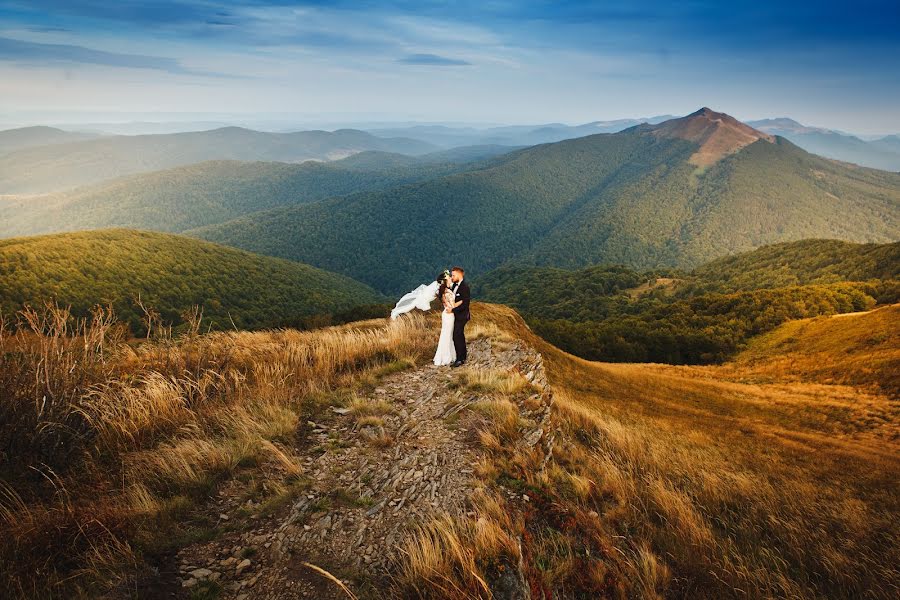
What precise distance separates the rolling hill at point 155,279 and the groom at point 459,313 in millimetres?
53570

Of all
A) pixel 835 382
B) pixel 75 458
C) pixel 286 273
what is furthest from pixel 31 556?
pixel 286 273

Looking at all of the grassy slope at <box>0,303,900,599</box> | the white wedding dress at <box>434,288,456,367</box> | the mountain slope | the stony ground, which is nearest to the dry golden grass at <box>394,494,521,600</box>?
the grassy slope at <box>0,303,900,599</box>

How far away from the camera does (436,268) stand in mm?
196625

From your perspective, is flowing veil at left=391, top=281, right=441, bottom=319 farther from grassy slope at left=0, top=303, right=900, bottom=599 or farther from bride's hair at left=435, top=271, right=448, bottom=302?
grassy slope at left=0, top=303, right=900, bottom=599

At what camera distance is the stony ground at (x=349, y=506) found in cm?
339

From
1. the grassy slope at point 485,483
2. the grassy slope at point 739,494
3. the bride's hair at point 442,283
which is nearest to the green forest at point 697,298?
the grassy slope at point 739,494

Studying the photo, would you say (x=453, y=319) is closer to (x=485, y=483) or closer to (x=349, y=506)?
(x=485, y=483)

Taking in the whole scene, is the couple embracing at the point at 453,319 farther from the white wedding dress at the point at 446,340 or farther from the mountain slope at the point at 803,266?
the mountain slope at the point at 803,266

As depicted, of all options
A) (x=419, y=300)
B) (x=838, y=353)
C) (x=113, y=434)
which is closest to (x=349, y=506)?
(x=113, y=434)

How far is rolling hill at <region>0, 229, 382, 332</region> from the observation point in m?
64.2

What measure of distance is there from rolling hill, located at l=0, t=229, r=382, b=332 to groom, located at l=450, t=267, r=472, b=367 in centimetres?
5357

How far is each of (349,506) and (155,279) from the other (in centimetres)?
9567

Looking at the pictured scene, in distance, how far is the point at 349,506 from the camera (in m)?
4.41

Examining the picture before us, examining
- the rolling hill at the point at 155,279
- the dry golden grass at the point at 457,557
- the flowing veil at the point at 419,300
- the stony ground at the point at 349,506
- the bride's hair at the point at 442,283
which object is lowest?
the rolling hill at the point at 155,279
